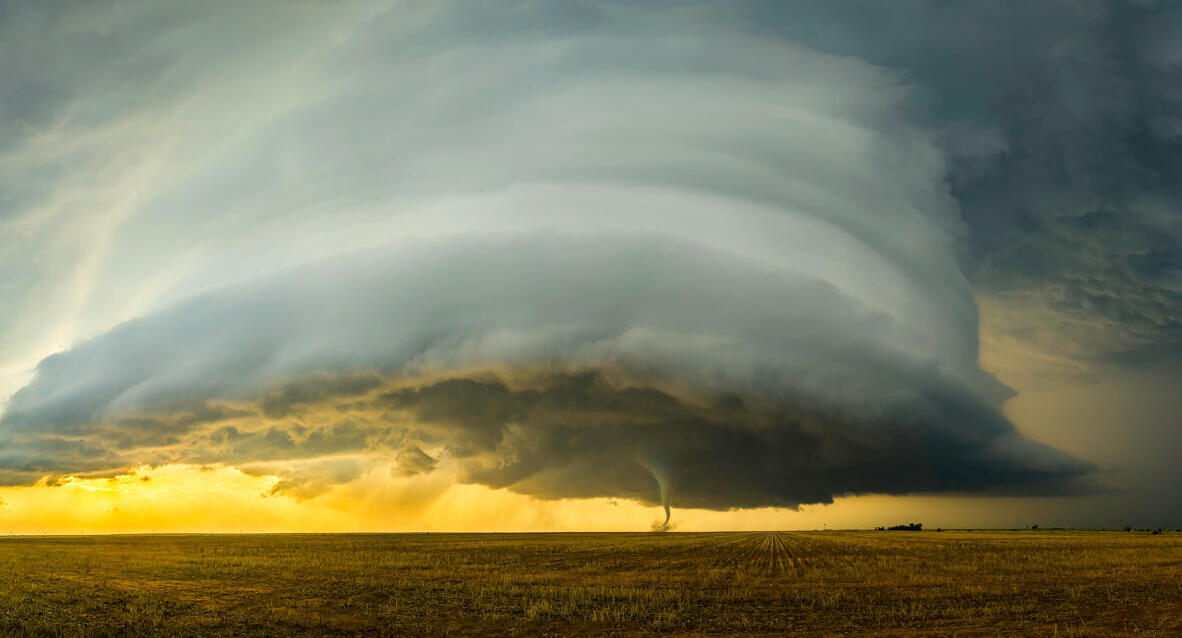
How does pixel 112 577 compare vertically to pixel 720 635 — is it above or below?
below

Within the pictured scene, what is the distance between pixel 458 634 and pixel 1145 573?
46.5 m

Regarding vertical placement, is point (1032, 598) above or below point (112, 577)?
above

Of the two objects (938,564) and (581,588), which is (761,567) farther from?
(581,588)

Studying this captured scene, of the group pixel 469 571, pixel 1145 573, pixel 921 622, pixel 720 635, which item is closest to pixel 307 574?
pixel 469 571

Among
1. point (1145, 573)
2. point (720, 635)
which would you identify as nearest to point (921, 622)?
point (720, 635)

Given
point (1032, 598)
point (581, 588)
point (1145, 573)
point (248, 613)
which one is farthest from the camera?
point (1145, 573)

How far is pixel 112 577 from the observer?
51000 millimetres

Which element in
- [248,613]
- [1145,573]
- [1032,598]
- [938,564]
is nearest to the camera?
[248,613]

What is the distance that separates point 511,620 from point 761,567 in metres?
28.6

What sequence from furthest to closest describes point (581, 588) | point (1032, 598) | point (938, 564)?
point (938, 564)
point (581, 588)
point (1032, 598)

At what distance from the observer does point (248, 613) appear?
32875 millimetres

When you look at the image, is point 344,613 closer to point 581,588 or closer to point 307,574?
point 581,588

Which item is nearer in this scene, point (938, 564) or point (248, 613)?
point (248, 613)

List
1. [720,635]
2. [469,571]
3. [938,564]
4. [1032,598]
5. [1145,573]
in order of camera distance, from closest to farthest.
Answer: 1. [720,635]
2. [1032,598]
3. [1145,573]
4. [469,571]
5. [938,564]
